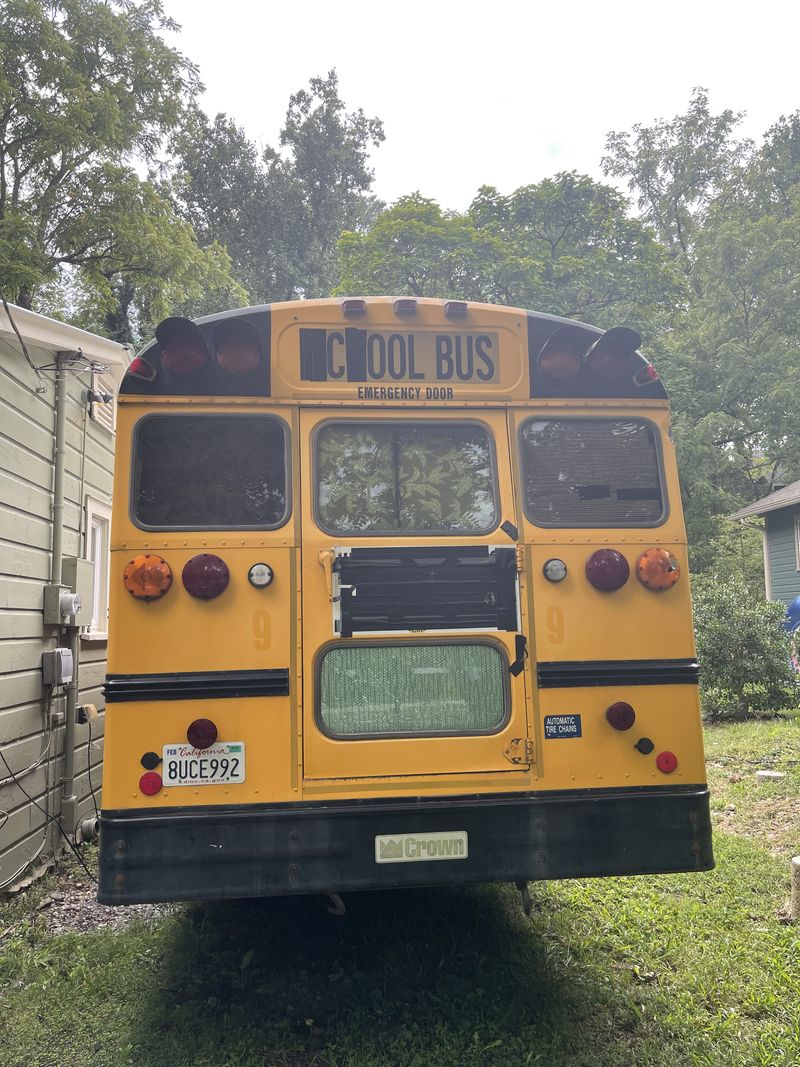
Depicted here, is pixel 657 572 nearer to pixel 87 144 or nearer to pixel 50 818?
pixel 50 818

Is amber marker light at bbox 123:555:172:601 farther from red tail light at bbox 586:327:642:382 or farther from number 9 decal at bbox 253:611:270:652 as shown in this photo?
red tail light at bbox 586:327:642:382

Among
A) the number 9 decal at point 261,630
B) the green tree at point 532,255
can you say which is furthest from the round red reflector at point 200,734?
the green tree at point 532,255

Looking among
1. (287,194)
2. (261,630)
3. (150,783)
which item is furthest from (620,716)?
(287,194)

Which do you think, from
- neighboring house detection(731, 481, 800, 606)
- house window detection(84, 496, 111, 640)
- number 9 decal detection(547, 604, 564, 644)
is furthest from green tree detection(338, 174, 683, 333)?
number 9 decal detection(547, 604, 564, 644)

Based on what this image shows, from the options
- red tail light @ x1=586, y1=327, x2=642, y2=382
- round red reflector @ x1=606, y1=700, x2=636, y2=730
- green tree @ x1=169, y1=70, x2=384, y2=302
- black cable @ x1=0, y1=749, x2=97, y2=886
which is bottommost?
black cable @ x1=0, y1=749, x2=97, y2=886

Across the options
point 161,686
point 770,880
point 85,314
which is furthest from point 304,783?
point 85,314

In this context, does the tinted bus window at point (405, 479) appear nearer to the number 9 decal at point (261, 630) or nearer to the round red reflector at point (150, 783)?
the number 9 decal at point (261, 630)

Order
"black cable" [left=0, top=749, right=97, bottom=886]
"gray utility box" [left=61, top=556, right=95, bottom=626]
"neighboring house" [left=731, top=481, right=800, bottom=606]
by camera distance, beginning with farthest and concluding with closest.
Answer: "neighboring house" [left=731, top=481, right=800, bottom=606], "gray utility box" [left=61, top=556, right=95, bottom=626], "black cable" [left=0, top=749, right=97, bottom=886]

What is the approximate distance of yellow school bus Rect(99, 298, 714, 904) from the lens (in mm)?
3045

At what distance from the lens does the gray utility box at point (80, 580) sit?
19.4 feet

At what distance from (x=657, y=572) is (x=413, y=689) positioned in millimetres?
1068

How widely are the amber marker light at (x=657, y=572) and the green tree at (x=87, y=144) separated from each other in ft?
33.9

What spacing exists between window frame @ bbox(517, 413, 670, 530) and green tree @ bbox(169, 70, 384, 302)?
2422cm

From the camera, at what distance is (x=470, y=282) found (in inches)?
738
